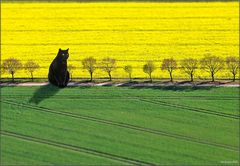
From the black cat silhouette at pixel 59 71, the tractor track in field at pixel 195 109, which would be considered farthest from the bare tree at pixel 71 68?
the tractor track in field at pixel 195 109

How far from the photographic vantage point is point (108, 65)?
66.2m

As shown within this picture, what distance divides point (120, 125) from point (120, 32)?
2314cm

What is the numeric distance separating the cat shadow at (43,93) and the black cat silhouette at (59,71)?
2.22 ft

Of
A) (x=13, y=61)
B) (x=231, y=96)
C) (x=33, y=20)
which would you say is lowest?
(x=231, y=96)

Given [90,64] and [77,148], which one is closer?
[77,148]

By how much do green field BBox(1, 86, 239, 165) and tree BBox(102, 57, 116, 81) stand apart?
3349mm

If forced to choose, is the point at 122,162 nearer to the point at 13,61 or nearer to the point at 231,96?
the point at 231,96

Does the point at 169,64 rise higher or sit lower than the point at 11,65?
lower

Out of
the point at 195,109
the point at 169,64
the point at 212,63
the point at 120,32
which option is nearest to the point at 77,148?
the point at 195,109

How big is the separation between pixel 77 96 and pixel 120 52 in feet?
A: 42.5

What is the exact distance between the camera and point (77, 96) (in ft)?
201

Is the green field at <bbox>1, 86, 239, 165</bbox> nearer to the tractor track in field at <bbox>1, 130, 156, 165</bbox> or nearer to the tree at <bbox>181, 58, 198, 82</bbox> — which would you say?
the tractor track in field at <bbox>1, 130, 156, 165</bbox>

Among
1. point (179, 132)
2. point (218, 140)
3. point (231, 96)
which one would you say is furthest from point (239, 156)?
point (231, 96)

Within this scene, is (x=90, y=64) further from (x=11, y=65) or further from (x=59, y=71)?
(x=11, y=65)
